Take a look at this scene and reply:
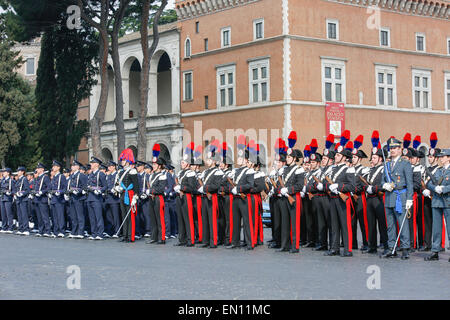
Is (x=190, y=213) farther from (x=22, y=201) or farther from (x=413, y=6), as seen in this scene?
(x=413, y=6)

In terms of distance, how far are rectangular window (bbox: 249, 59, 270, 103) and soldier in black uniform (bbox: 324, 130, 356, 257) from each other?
26343 millimetres

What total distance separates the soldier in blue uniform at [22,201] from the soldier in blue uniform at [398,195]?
1273 cm

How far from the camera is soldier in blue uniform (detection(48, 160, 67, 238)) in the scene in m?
22.0

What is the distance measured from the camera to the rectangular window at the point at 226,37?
4412cm

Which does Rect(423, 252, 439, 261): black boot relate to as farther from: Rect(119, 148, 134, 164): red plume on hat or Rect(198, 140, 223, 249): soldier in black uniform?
Rect(119, 148, 134, 164): red plume on hat

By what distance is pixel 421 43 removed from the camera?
150 ft

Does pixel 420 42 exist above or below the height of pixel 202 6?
below

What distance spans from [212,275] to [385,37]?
34413 mm

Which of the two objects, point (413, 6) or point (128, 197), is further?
point (413, 6)

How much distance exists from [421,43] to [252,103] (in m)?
10.7

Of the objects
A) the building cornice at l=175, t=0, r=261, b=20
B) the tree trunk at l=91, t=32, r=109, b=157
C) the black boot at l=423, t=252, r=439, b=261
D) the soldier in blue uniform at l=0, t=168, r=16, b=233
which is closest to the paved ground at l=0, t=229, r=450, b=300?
the black boot at l=423, t=252, r=439, b=261

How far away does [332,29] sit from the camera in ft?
137

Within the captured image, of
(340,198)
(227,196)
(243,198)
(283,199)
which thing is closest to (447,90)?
(227,196)

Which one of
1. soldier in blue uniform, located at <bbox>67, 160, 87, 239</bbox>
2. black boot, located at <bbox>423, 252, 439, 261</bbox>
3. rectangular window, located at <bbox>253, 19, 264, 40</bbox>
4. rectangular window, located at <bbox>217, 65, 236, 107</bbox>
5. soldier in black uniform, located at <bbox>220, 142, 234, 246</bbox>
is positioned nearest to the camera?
black boot, located at <bbox>423, 252, 439, 261</bbox>
